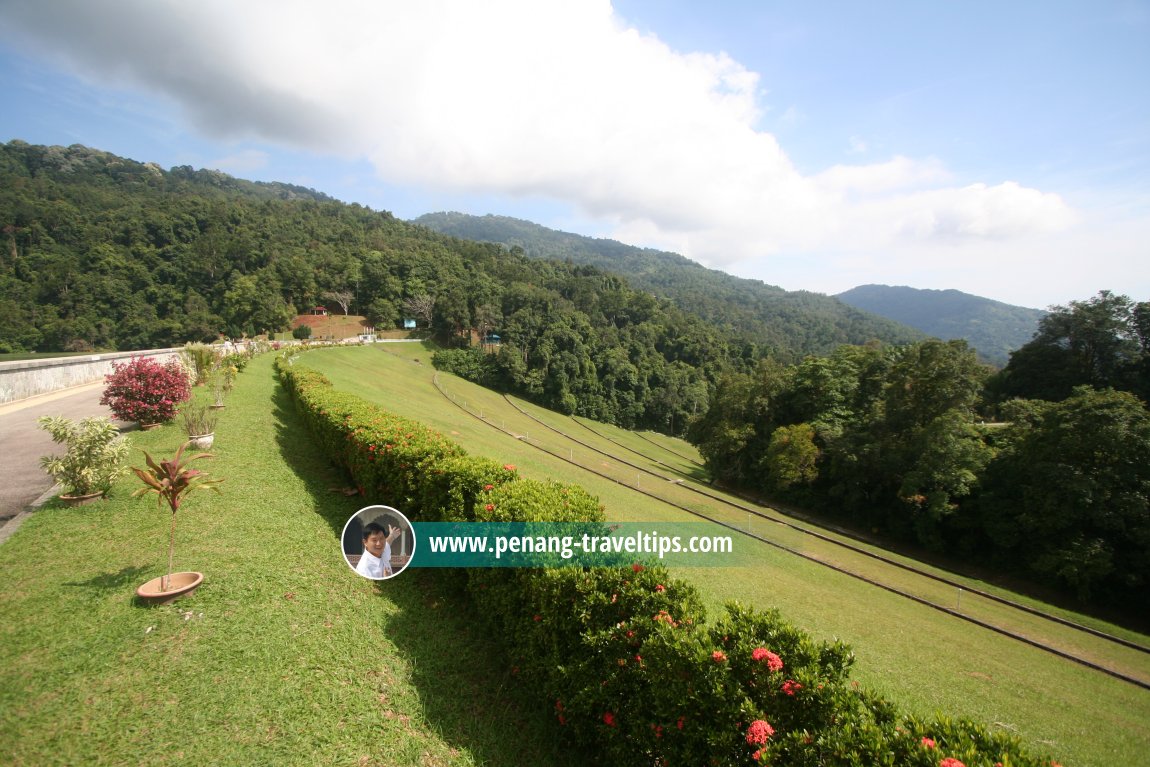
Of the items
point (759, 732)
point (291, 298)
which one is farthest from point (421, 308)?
point (759, 732)

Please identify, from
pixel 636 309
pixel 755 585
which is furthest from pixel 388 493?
pixel 636 309

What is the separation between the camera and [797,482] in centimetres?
3131

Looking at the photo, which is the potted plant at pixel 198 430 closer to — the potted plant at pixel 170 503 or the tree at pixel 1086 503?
the potted plant at pixel 170 503

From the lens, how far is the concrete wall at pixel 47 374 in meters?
15.2

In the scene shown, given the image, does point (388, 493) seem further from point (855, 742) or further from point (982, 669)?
point (982, 669)

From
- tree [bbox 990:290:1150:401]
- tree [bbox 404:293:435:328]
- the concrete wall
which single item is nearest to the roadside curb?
the concrete wall

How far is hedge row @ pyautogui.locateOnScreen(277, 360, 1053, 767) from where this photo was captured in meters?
2.83

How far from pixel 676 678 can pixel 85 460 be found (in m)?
9.67

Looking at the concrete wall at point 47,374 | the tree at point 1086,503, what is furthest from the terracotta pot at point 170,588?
the tree at point 1086,503

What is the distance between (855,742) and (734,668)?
33.2 inches

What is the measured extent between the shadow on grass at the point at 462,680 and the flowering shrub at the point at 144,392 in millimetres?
7681

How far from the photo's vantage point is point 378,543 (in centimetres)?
683

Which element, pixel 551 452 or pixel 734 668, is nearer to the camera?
pixel 734 668

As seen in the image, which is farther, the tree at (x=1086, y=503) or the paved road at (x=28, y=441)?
the tree at (x=1086, y=503)
